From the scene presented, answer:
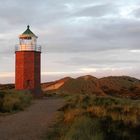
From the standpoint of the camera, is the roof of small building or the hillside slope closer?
the roof of small building

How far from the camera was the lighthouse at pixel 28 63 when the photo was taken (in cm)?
4388

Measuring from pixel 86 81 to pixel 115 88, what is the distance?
21.6 feet

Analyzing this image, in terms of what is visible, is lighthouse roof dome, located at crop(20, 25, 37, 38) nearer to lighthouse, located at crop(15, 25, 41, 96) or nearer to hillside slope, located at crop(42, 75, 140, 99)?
lighthouse, located at crop(15, 25, 41, 96)

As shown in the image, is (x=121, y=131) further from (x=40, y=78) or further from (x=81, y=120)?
(x=40, y=78)

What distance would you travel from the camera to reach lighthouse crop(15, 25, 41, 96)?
144 feet

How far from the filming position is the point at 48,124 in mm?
18734

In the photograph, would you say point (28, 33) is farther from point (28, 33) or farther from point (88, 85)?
point (88, 85)

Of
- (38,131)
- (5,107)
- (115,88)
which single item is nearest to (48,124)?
(38,131)

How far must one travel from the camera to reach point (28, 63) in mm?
43906

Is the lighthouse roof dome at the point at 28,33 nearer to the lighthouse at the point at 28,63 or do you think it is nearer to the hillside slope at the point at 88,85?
the lighthouse at the point at 28,63

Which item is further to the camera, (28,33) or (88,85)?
(88,85)

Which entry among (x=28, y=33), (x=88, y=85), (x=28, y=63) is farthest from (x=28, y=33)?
(x=88, y=85)

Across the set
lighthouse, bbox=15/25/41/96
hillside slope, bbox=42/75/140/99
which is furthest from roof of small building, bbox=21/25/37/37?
hillside slope, bbox=42/75/140/99

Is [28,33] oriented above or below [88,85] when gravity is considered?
above
